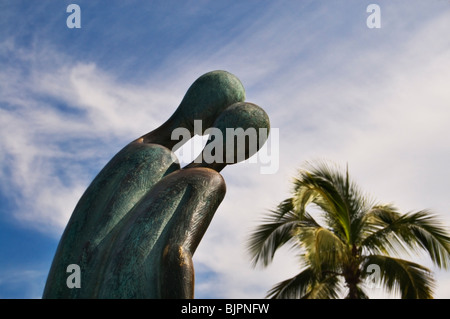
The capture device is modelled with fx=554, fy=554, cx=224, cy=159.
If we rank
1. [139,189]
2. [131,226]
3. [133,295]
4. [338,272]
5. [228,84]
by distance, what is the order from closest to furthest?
[133,295] → [131,226] → [139,189] → [228,84] → [338,272]

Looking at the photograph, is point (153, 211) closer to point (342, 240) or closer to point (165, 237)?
point (165, 237)

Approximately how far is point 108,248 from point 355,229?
691 centimetres

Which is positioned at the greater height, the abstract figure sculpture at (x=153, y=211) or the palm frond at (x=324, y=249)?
the palm frond at (x=324, y=249)

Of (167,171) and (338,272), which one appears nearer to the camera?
(167,171)

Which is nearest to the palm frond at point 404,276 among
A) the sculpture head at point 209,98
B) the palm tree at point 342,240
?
the palm tree at point 342,240

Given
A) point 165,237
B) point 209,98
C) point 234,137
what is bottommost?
point 165,237

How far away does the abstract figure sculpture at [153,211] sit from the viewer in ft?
12.4

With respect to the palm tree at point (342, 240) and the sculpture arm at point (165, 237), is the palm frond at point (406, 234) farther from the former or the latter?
the sculpture arm at point (165, 237)

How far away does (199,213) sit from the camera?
4.07 meters

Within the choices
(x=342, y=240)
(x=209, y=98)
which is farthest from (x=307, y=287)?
(x=209, y=98)

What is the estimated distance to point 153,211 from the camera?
4.06m
